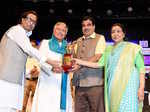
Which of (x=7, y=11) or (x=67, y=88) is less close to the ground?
(x=7, y=11)

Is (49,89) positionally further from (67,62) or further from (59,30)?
(59,30)

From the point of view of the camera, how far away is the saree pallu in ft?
9.26

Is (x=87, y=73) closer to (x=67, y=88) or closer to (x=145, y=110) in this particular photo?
(x=67, y=88)

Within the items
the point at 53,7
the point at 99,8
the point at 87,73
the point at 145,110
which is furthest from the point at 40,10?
the point at 87,73

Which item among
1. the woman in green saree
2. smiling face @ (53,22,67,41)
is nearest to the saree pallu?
the woman in green saree

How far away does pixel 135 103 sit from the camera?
9.26ft

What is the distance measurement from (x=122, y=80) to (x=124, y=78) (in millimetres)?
26

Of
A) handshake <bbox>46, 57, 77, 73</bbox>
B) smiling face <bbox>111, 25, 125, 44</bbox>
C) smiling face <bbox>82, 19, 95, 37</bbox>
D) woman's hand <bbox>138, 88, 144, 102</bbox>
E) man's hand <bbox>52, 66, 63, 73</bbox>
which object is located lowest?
woman's hand <bbox>138, 88, 144, 102</bbox>

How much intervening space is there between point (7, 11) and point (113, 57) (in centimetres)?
498

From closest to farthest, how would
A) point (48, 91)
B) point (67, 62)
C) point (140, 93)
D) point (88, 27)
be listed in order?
point (140, 93) → point (67, 62) → point (48, 91) → point (88, 27)

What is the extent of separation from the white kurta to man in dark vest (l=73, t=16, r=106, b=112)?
19cm

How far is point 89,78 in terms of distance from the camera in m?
3.15

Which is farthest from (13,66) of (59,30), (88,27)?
(88,27)

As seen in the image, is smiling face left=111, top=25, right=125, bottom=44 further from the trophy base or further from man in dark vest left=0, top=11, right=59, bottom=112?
man in dark vest left=0, top=11, right=59, bottom=112
